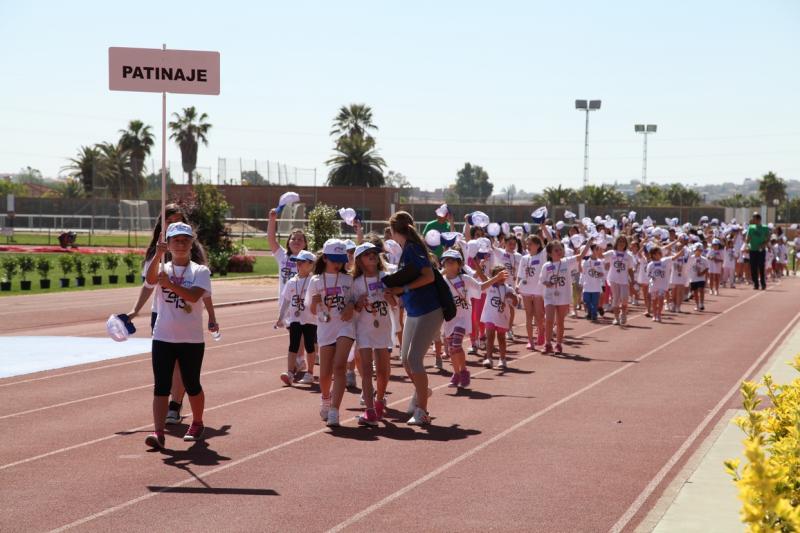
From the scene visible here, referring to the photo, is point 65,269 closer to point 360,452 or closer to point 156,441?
point 156,441

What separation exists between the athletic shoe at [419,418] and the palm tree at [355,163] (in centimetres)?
8992

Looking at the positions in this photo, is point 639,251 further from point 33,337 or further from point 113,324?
point 113,324

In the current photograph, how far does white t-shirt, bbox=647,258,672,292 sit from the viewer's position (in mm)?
24203

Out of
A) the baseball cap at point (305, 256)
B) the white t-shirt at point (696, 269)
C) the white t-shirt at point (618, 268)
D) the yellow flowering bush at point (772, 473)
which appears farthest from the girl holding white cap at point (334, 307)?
the white t-shirt at point (696, 269)

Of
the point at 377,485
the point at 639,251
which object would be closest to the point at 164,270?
the point at 377,485

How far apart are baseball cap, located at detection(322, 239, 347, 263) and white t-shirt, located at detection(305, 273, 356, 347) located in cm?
16

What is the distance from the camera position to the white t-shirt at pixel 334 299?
430 inches

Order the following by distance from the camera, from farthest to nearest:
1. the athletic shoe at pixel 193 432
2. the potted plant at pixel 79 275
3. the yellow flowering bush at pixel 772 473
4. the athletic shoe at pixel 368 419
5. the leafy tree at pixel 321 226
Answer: the leafy tree at pixel 321 226 → the potted plant at pixel 79 275 → the athletic shoe at pixel 368 419 → the athletic shoe at pixel 193 432 → the yellow flowering bush at pixel 772 473

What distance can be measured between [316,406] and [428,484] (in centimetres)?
379

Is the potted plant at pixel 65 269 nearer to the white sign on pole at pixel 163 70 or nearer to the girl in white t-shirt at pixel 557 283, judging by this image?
the girl in white t-shirt at pixel 557 283

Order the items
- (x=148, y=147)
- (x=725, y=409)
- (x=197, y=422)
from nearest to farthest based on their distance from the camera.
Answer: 1. (x=197, y=422)
2. (x=725, y=409)
3. (x=148, y=147)

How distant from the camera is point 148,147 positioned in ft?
389

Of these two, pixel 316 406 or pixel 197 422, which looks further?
pixel 316 406

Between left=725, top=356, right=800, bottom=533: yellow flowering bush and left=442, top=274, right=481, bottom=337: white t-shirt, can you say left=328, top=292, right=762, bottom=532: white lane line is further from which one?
left=725, top=356, right=800, bottom=533: yellow flowering bush
